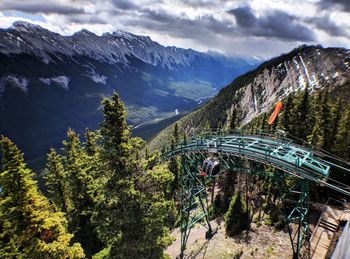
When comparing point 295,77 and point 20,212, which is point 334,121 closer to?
point 20,212

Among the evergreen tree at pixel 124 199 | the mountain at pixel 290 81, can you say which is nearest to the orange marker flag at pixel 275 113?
the evergreen tree at pixel 124 199

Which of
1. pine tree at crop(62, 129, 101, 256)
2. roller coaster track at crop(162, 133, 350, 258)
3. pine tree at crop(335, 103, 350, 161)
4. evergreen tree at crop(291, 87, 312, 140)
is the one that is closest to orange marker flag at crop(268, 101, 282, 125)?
roller coaster track at crop(162, 133, 350, 258)

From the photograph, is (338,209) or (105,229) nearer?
(105,229)

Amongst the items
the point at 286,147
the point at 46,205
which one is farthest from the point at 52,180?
the point at 286,147

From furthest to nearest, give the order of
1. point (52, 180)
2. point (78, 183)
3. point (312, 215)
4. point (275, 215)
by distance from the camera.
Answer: point (52, 180) → point (78, 183) → point (275, 215) → point (312, 215)

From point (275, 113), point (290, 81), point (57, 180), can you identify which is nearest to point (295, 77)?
point (290, 81)

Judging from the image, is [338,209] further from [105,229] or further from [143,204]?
[105,229]

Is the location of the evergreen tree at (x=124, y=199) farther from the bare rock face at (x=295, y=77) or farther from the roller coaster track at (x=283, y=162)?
the bare rock face at (x=295, y=77)

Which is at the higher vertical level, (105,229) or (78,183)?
(105,229)
